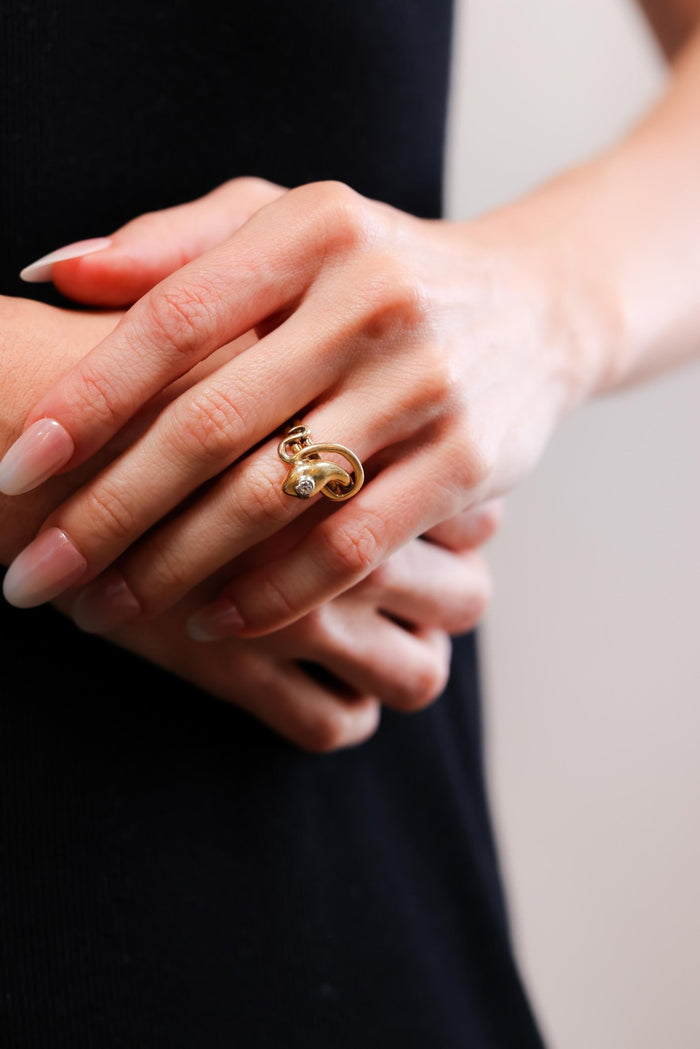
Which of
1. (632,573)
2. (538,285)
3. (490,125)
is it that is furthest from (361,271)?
(632,573)

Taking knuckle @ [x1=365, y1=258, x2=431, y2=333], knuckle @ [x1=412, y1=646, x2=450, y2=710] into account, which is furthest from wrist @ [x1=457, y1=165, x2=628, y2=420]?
knuckle @ [x1=412, y1=646, x2=450, y2=710]

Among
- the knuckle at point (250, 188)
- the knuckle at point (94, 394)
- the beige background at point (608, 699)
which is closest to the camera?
the knuckle at point (94, 394)

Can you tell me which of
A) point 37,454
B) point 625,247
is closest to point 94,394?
point 37,454

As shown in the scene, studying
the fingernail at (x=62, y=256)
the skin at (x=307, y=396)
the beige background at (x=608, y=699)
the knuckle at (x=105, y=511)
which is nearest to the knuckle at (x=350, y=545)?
the skin at (x=307, y=396)

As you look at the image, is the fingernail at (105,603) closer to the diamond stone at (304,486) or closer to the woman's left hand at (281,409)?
the woman's left hand at (281,409)

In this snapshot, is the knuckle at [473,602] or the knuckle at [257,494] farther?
the knuckle at [473,602]

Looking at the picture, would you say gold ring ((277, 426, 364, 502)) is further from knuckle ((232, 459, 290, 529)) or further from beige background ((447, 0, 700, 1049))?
beige background ((447, 0, 700, 1049))
